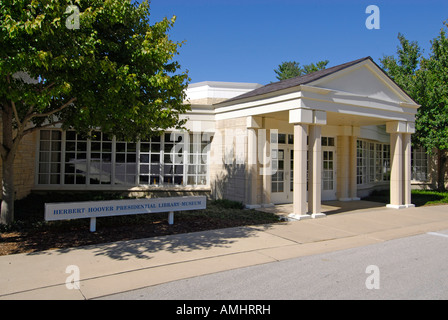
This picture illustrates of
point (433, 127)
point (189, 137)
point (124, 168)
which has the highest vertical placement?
point (433, 127)

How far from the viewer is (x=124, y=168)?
43.4 ft

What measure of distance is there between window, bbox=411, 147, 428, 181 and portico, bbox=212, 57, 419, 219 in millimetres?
9246

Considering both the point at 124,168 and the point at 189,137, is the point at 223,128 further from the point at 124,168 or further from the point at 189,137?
the point at 124,168

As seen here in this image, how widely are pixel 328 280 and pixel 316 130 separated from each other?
19.6ft

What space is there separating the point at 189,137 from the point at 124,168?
282 cm

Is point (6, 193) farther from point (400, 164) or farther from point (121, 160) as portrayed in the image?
point (400, 164)

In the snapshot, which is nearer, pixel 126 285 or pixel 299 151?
pixel 126 285

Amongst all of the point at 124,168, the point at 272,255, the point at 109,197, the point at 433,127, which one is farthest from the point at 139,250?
the point at 433,127

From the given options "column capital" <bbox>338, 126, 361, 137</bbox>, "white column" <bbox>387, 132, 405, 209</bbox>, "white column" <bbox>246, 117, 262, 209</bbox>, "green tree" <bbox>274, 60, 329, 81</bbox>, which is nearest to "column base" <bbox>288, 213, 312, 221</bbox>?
"white column" <bbox>246, 117, 262, 209</bbox>

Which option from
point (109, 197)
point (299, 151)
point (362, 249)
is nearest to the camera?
point (362, 249)

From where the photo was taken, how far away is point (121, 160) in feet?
43.4

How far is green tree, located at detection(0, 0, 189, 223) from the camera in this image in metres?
5.85

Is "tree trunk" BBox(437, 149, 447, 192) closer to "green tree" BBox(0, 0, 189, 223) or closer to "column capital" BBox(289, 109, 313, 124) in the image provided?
"column capital" BBox(289, 109, 313, 124)

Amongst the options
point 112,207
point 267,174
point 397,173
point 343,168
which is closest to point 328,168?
point 343,168
